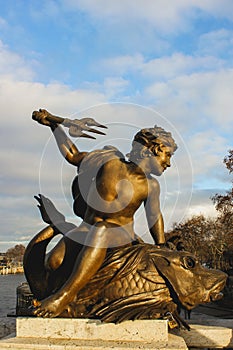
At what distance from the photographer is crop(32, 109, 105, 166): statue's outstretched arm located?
5.54 m

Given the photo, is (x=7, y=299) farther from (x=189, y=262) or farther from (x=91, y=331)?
(x=91, y=331)

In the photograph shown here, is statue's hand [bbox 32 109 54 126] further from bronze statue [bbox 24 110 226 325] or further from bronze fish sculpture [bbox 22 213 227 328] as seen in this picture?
bronze fish sculpture [bbox 22 213 227 328]

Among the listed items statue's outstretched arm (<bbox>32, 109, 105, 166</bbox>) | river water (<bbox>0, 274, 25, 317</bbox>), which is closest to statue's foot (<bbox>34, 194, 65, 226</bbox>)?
statue's outstretched arm (<bbox>32, 109, 105, 166</bbox>)

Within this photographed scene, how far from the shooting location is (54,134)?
220 inches

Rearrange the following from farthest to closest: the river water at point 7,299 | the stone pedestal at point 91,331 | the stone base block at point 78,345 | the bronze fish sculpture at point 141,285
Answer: the river water at point 7,299, the bronze fish sculpture at point 141,285, the stone pedestal at point 91,331, the stone base block at point 78,345

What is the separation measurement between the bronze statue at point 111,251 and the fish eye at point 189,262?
1 centimetres

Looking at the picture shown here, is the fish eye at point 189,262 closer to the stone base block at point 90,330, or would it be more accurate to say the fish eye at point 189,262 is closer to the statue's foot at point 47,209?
the stone base block at point 90,330

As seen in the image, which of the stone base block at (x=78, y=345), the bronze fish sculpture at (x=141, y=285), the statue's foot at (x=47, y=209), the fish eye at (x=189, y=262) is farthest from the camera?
the statue's foot at (x=47, y=209)

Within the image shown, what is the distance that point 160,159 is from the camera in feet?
18.0

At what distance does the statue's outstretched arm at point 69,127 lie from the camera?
18.2 ft

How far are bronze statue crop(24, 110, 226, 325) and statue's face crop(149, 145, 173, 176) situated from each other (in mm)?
12

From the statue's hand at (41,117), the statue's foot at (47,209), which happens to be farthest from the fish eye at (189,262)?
the statue's hand at (41,117)

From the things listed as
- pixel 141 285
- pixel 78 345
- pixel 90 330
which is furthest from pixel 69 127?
pixel 78 345

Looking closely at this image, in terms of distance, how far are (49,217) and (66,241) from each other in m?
0.43
